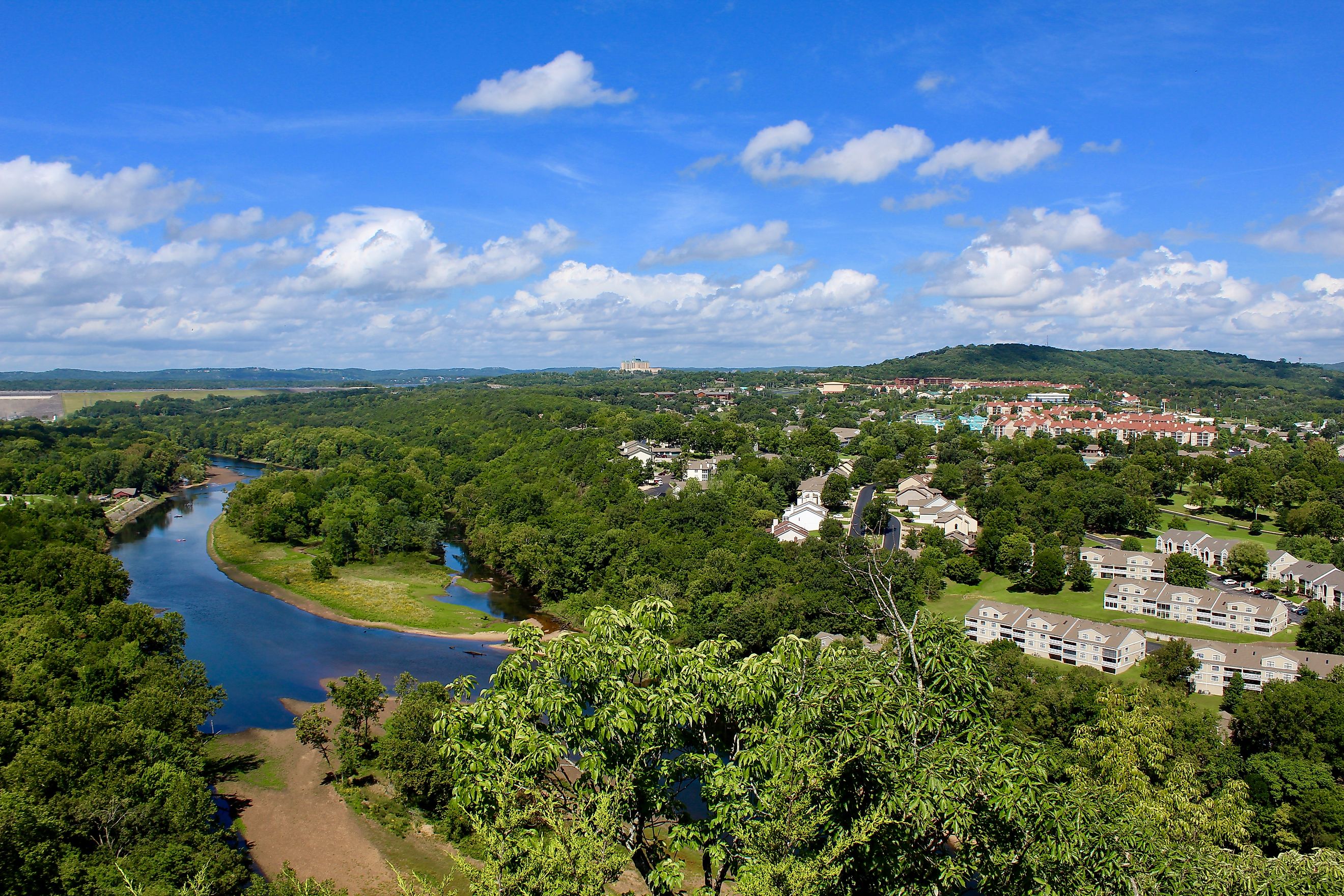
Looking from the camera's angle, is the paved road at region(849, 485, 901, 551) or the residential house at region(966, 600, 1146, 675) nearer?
the residential house at region(966, 600, 1146, 675)

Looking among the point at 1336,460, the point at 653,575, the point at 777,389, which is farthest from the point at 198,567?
the point at 777,389

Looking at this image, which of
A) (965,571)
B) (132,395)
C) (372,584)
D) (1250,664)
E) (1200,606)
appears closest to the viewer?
(1250,664)

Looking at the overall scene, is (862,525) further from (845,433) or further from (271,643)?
(845,433)

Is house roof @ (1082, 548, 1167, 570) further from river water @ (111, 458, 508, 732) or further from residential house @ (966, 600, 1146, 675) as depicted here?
river water @ (111, 458, 508, 732)

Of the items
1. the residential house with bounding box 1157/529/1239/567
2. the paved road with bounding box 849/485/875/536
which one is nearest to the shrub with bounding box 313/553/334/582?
the paved road with bounding box 849/485/875/536

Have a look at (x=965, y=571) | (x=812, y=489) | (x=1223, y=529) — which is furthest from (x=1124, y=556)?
(x=812, y=489)

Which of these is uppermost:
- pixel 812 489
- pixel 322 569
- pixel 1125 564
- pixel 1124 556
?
pixel 812 489
